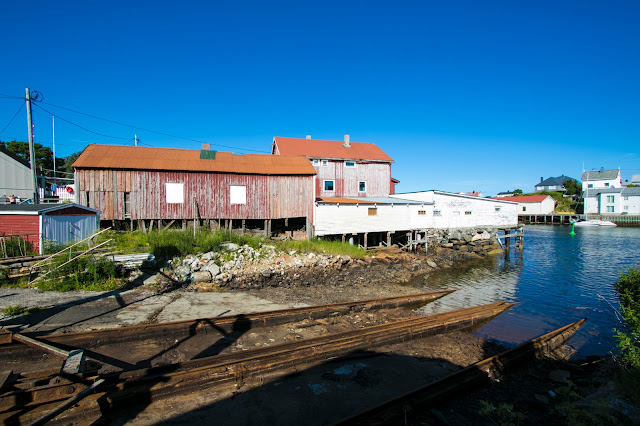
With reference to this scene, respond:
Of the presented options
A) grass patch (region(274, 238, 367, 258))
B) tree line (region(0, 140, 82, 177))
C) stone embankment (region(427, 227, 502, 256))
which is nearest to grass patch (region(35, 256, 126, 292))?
grass patch (region(274, 238, 367, 258))

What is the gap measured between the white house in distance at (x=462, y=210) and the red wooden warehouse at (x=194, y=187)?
41.2 feet

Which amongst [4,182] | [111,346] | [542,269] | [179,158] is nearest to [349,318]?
[111,346]

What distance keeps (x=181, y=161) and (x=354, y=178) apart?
16928 mm

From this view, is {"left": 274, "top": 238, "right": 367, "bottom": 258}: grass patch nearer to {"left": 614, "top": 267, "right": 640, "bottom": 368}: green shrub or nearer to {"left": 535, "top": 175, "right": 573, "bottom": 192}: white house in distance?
{"left": 614, "top": 267, "right": 640, "bottom": 368}: green shrub

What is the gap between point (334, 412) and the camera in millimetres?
6113

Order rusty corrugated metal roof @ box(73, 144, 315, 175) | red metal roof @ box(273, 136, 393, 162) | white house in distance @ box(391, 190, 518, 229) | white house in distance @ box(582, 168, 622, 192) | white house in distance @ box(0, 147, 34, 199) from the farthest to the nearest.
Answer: white house in distance @ box(582, 168, 622, 192) → red metal roof @ box(273, 136, 393, 162) → white house in distance @ box(391, 190, 518, 229) → white house in distance @ box(0, 147, 34, 199) → rusty corrugated metal roof @ box(73, 144, 315, 175)

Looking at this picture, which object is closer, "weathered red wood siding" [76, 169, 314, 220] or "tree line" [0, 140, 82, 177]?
"weathered red wood siding" [76, 169, 314, 220]

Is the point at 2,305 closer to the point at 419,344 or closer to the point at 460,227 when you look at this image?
the point at 419,344

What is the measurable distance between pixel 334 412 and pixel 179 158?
22523 mm

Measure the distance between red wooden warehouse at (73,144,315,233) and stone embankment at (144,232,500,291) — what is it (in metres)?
5.53

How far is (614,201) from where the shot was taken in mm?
71875

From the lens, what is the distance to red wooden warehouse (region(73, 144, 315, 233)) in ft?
72.8

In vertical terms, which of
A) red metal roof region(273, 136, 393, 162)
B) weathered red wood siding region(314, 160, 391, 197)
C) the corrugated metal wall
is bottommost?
the corrugated metal wall

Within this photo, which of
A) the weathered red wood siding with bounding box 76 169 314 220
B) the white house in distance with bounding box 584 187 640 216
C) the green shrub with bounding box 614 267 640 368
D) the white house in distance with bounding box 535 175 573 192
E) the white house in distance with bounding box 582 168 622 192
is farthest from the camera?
the white house in distance with bounding box 535 175 573 192
